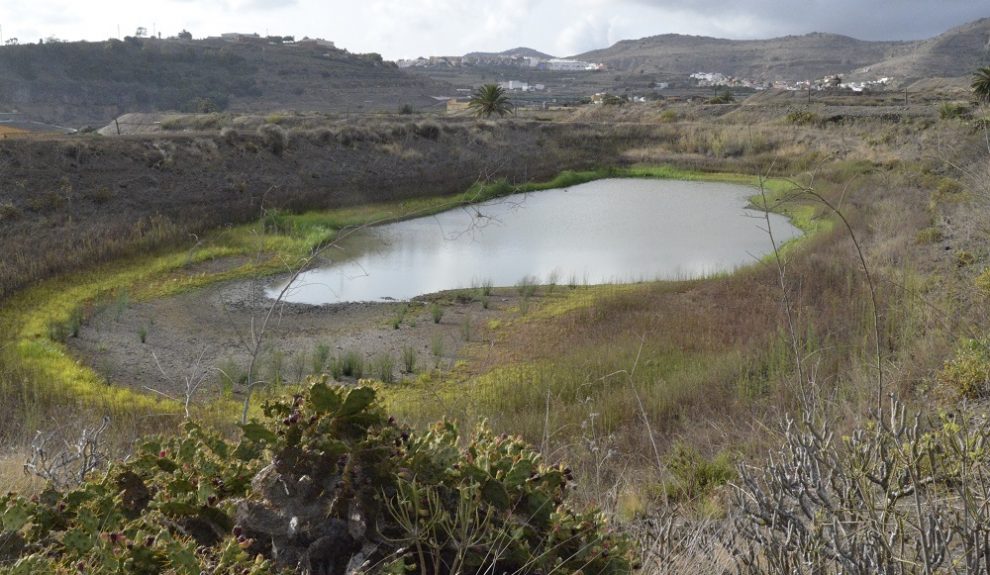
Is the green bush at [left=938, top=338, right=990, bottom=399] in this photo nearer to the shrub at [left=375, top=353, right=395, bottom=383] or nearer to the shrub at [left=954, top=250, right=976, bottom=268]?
the shrub at [left=954, top=250, right=976, bottom=268]

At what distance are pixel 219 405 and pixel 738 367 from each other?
5.59 meters

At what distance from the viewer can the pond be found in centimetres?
1708

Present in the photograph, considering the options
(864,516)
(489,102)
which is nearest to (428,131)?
(489,102)

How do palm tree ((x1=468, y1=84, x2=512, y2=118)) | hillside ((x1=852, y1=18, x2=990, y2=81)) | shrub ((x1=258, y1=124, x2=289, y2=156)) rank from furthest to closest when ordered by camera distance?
1. hillside ((x1=852, y1=18, x2=990, y2=81))
2. palm tree ((x1=468, y1=84, x2=512, y2=118))
3. shrub ((x1=258, y1=124, x2=289, y2=156))

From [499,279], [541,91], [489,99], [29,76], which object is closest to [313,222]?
[499,279]

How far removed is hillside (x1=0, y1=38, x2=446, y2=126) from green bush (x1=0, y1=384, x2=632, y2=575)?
5000 cm

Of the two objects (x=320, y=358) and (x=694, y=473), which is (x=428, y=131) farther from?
(x=694, y=473)

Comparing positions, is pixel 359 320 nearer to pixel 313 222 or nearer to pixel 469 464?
pixel 313 222

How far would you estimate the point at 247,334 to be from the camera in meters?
12.8

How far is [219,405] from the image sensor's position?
913 centimetres

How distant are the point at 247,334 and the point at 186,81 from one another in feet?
199

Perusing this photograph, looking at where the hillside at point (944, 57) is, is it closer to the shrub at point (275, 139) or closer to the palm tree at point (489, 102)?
the palm tree at point (489, 102)

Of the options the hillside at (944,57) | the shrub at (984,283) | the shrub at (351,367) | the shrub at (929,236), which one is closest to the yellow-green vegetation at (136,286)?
the shrub at (351,367)

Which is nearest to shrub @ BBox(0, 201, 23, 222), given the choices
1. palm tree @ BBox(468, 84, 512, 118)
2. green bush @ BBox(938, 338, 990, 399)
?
green bush @ BBox(938, 338, 990, 399)
